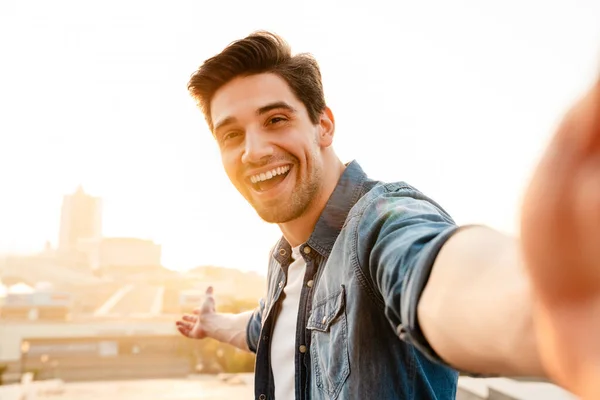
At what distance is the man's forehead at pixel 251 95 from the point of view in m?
1.16

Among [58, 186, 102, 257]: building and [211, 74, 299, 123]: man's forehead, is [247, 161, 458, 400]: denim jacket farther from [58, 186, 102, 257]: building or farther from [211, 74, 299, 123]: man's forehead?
[58, 186, 102, 257]: building

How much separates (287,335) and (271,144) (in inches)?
19.5

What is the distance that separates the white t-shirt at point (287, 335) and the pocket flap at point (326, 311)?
17 cm

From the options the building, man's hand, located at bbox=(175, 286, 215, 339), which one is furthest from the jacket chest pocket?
the building

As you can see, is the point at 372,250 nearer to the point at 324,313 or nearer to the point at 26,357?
the point at 324,313

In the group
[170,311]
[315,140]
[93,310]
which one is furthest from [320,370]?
[93,310]

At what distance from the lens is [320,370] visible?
914 mm

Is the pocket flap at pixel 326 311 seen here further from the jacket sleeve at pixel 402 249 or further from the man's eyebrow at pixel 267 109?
the man's eyebrow at pixel 267 109

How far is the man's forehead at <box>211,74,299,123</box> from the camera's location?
1162 mm

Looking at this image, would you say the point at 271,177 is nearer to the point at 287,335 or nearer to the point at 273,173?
the point at 273,173

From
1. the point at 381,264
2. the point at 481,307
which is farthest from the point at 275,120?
the point at 481,307

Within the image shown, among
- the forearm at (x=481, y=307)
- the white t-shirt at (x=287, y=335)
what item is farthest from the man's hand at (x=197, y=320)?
the forearm at (x=481, y=307)

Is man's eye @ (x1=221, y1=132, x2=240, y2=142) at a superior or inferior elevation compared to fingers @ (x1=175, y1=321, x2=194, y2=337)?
superior

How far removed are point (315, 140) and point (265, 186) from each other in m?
0.20
